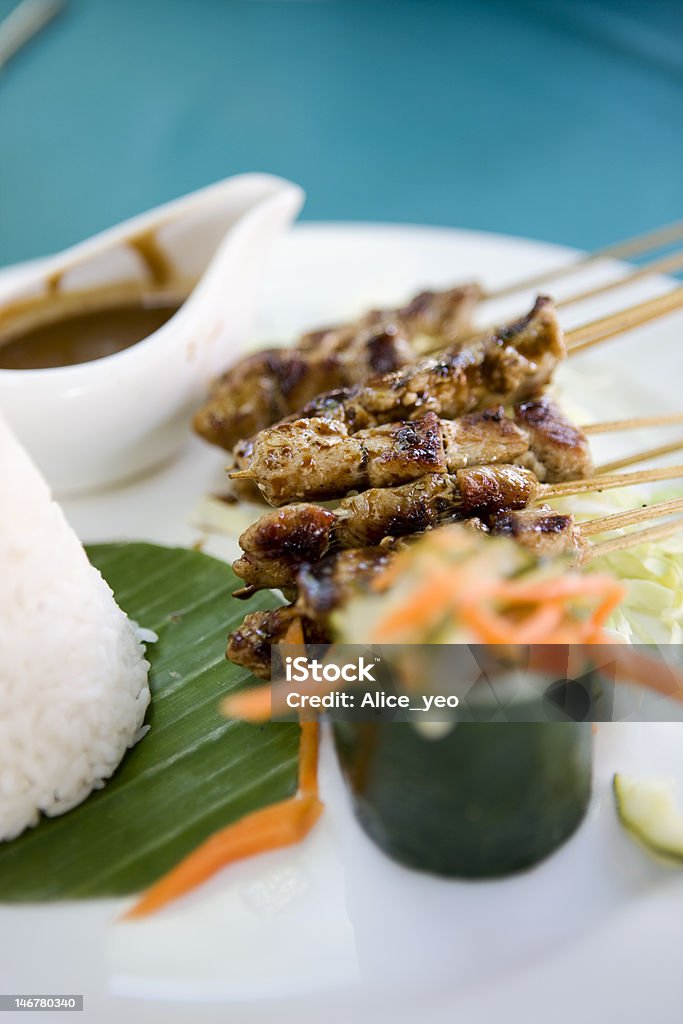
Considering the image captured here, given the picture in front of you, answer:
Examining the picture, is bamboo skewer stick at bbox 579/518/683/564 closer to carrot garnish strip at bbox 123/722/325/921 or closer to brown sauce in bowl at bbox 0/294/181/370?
carrot garnish strip at bbox 123/722/325/921

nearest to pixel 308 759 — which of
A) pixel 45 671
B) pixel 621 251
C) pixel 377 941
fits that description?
pixel 377 941

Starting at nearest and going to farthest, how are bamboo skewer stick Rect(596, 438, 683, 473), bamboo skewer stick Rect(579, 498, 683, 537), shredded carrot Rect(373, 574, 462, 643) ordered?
shredded carrot Rect(373, 574, 462, 643) < bamboo skewer stick Rect(579, 498, 683, 537) < bamboo skewer stick Rect(596, 438, 683, 473)

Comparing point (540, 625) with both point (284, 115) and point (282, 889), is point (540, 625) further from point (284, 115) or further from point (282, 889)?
point (284, 115)

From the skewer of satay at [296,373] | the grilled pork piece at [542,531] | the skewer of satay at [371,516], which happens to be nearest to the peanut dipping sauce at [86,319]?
the skewer of satay at [296,373]

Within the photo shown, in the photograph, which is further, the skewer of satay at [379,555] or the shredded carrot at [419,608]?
the skewer of satay at [379,555]

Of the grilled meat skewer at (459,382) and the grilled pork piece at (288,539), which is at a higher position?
the grilled meat skewer at (459,382)

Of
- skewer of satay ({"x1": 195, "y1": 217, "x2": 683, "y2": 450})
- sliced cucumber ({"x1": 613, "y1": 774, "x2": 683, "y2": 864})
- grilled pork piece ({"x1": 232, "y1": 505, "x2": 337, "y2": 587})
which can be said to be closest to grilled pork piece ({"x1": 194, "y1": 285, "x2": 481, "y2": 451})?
skewer of satay ({"x1": 195, "y1": 217, "x2": 683, "y2": 450})

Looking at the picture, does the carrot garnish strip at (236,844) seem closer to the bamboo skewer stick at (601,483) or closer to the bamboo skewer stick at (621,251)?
the bamboo skewer stick at (601,483)
